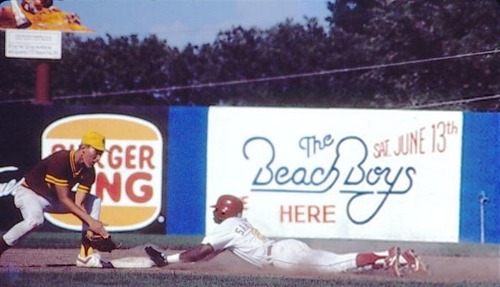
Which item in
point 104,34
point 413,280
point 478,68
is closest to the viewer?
point 413,280

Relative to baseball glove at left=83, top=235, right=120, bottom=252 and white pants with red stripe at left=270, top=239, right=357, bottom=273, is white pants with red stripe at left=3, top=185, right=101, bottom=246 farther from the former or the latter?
white pants with red stripe at left=270, top=239, right=357, bottom=273

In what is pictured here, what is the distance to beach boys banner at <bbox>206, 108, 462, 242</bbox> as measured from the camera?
8664 mm

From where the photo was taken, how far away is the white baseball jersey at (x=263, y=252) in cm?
799

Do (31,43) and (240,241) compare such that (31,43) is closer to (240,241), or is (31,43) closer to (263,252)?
(240,241)

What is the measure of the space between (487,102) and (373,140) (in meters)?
1.09

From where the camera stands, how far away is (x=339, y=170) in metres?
8.76

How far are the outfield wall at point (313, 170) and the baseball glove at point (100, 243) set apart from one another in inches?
14.1

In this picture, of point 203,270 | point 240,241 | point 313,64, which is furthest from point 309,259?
point 313,64

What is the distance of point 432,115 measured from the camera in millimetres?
8805

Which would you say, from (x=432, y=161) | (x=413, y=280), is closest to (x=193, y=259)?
(x=413, y=280)

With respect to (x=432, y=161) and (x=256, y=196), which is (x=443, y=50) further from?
(x=256, y=196)

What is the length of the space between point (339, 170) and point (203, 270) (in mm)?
1479

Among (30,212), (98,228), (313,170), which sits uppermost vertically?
(313,170)

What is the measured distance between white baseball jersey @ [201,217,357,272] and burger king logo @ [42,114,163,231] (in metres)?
0.72
